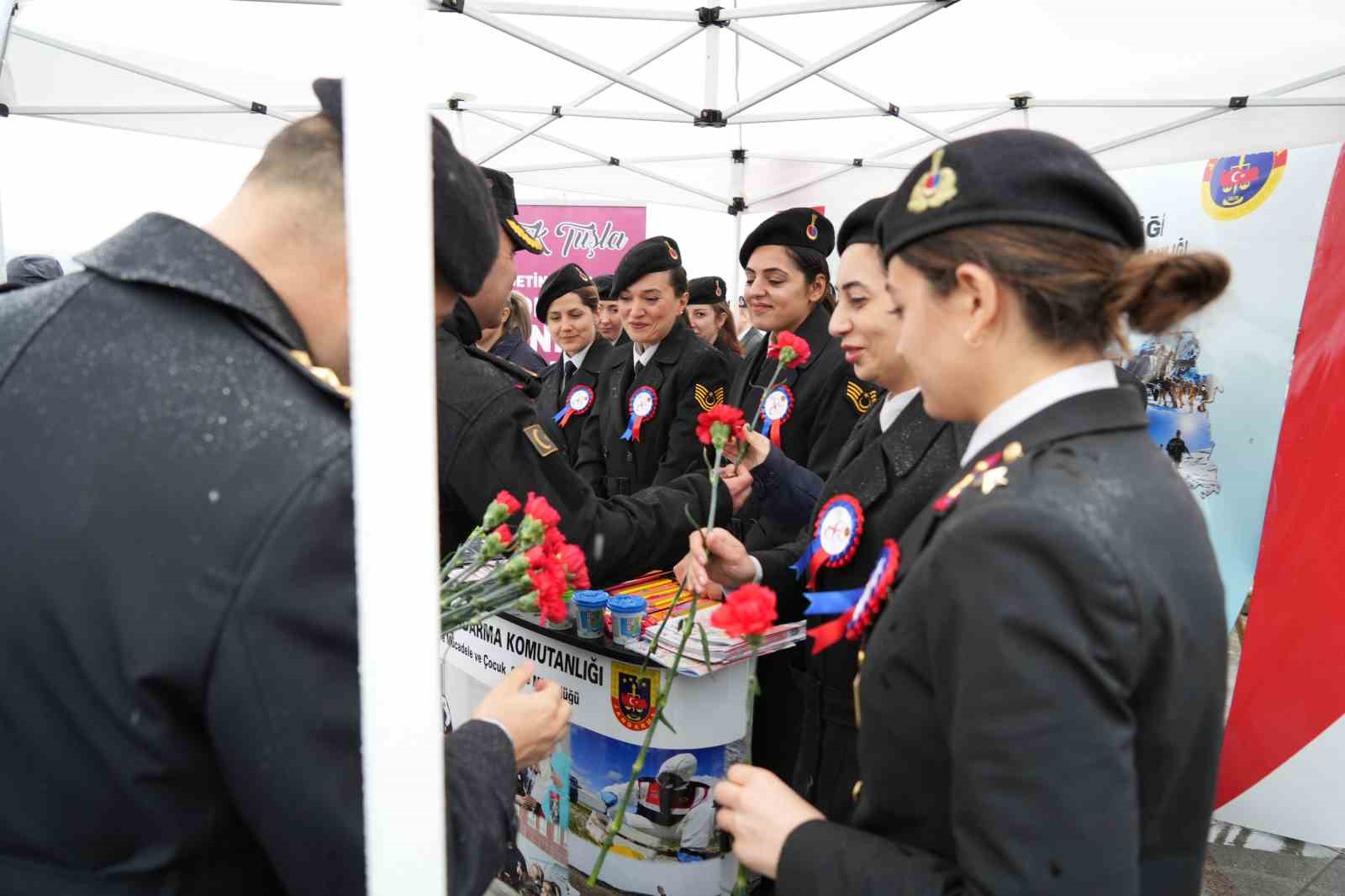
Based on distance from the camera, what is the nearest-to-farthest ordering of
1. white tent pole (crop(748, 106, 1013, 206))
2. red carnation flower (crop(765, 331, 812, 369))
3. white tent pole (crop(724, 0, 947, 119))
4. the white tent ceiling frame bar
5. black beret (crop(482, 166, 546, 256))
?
1. red carnation flower (crop(765, 331, 812, 369))
2. black beret (crop(482, 166, 546, 256))
3. white tent pole (crop(724, 0, 947, 119))
4. the white tent ceiling frame bar
5. white tent pole (crop(748, 106, 1013, 206))

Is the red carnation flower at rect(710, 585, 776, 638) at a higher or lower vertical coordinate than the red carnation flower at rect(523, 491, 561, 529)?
lower

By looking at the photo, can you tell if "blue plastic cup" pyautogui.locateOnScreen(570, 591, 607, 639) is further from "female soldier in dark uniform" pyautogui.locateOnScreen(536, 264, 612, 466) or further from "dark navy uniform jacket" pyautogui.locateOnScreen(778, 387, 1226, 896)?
"female soldier in dark uniform" pyautogui.locateOnScreen(536, 264, 612, 466)

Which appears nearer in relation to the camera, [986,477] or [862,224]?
[986,477]

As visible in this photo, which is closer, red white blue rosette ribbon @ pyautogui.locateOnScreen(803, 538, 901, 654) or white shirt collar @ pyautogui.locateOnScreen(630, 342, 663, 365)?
red white blue rosette ribbon @ pyautogui.locateOnScreen(803, 538, 901, 654)

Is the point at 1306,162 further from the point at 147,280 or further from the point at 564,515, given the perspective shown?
the point at 147,280

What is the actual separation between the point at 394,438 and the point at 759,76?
5989 mm

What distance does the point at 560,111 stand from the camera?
6496 millimetres

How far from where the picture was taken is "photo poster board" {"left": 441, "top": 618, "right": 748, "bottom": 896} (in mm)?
2531

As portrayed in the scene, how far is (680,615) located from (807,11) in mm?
3799

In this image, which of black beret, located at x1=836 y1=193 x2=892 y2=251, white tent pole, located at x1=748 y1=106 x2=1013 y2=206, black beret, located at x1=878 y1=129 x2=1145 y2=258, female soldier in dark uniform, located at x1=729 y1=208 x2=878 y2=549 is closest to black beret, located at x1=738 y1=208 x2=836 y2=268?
female soldier in dark uniform, located at x1=729 y1=208 x2=878 y2=549

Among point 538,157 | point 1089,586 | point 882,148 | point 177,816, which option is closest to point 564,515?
point 177,816

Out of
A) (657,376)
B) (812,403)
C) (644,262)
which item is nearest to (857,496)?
(812,403)

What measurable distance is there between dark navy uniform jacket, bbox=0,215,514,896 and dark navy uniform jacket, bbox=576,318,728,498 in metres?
3.10

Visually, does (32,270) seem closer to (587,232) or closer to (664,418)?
(664,418)
